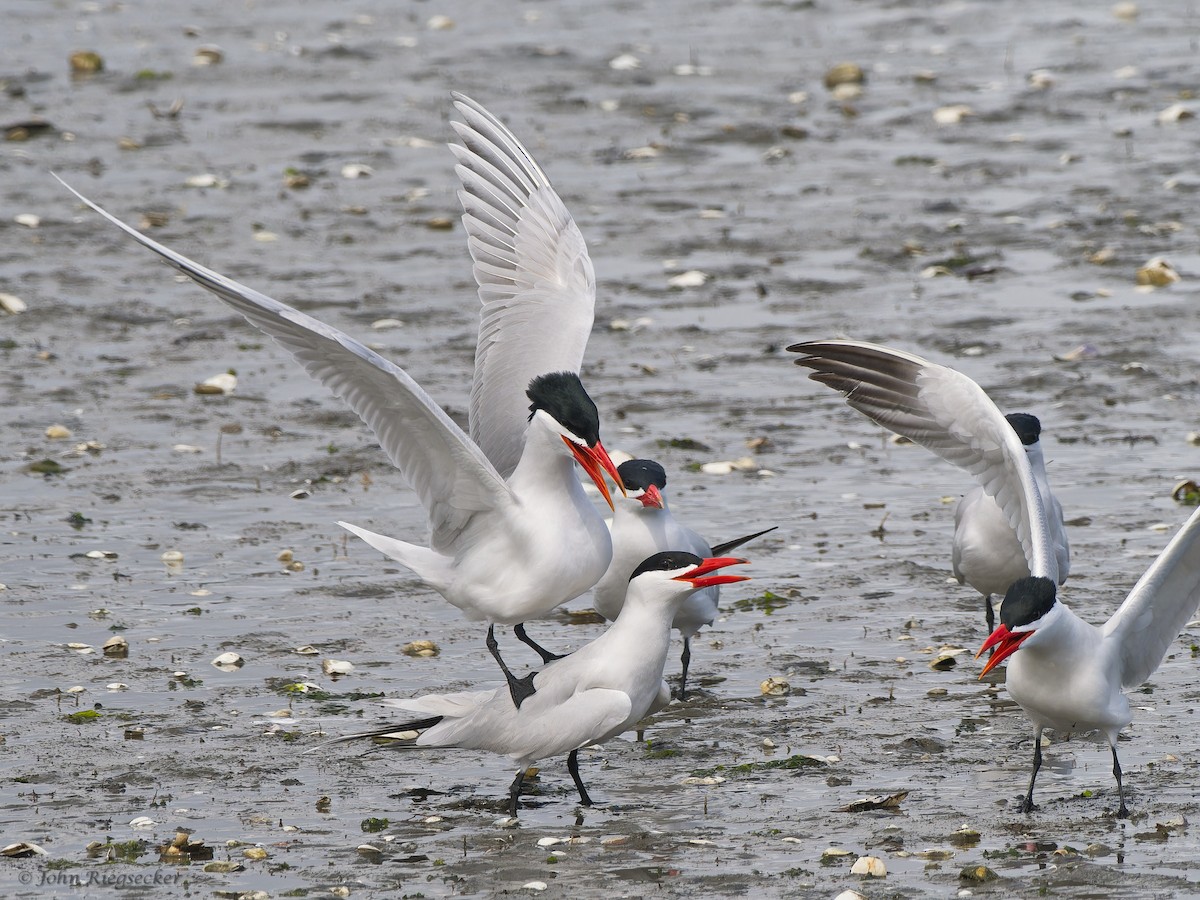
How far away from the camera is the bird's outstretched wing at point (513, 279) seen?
25.5 ft

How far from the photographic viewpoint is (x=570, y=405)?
6.56 metres

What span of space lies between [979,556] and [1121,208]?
6750mm

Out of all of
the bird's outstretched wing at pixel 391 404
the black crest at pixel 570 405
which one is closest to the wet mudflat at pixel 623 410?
the bird's outstretched wing at pixel 391 404

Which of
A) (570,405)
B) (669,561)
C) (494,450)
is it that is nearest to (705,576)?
(669,561)

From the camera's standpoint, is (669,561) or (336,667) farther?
(336,667)

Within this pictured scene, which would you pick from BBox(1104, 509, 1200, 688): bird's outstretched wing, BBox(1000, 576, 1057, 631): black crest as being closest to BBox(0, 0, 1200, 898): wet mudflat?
BBox(1104, 509, 1200, 688): bird's outstretched wing

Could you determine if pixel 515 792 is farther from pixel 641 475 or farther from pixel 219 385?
pixel 219 385

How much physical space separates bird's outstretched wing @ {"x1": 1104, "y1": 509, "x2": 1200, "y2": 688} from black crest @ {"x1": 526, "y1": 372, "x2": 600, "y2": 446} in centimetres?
187

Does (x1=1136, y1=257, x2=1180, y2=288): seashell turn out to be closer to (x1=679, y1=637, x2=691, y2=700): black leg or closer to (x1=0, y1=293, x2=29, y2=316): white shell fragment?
(x1=679, y1=637, x2=691, y2=700): black leg

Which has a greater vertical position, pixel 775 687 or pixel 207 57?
pixel 207 57

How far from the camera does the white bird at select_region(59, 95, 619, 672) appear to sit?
6.27 m

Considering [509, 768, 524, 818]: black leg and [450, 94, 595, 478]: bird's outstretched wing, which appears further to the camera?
[450, 94, 595, 478]: bird's outstretched wing

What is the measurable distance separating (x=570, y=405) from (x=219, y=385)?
494 cm

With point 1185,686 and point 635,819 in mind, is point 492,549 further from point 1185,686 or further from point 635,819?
point 1185,686
